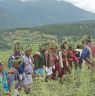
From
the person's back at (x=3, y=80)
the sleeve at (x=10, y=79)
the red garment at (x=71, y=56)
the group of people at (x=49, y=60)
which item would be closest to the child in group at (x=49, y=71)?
the group of people at (x=49, y=60)

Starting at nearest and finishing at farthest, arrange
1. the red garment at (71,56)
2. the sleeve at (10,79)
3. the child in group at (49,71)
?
the sleeve at (10,79)
the child in group at (49,71)
the red garment at (71,56)

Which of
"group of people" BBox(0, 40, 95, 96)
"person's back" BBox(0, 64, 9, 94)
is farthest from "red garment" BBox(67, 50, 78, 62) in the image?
"person's back" BBox(0, 64, 9, 94)

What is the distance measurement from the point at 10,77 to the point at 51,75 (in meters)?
4.73

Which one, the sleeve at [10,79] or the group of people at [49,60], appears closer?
the sleeve at [10,79]

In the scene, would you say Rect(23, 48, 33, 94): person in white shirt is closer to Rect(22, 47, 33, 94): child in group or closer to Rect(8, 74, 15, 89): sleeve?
Rect(22, 47, 33, 94): child in group

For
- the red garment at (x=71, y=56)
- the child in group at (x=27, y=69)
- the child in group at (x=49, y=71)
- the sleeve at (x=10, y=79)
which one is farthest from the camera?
the red garment at (x=71, y=56)

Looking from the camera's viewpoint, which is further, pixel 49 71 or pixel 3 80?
pixel 49 71

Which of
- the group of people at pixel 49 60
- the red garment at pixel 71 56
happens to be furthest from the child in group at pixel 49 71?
the red garment at pixel 71 56

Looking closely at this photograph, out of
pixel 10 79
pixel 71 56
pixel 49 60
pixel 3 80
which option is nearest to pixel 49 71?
pixel 49 60

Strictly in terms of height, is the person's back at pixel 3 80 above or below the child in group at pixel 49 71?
above

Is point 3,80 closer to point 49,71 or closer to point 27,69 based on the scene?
point 27,69

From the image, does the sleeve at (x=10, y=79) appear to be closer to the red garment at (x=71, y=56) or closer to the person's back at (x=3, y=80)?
the person's back at (x=3, y=80)

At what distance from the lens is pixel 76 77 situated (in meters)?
12.6

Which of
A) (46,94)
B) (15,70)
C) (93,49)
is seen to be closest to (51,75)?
(93,49)
